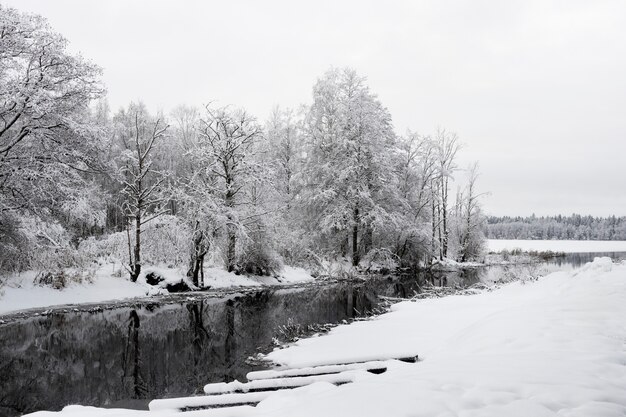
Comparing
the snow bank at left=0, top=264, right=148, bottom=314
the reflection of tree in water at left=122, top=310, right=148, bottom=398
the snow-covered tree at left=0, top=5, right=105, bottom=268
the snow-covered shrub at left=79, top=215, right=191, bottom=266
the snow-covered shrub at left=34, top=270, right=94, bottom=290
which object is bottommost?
the reflection of tree in water at left=122, top=310, right=148, bottom=398

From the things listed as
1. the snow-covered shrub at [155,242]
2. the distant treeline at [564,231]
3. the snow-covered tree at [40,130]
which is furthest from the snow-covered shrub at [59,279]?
the distant treeline at [564,231]

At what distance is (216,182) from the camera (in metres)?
23.9

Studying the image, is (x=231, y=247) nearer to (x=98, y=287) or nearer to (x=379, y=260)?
(x=98, y=287)

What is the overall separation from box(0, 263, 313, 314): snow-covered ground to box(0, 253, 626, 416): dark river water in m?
1.10

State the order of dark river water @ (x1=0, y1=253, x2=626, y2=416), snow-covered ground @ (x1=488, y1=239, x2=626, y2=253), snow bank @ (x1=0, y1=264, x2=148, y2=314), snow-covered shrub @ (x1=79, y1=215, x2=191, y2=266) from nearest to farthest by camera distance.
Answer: dark river water @ (x1=0, y1=253, x2=626, y2=416), snow bank @ (x1=0, y1=264, x2=148, y2=314), snow-covered shrub @ (x1=79, y1=215, x2=191, y2=266), snow-covered ground @ (x1=488, y1=239, x2=626, y2=253)

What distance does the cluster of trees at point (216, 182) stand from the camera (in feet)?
50.1

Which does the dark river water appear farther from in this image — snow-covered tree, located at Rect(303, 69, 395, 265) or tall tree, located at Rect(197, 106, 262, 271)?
snow-covered tree, located at Rect(303, 69, 395, 265)

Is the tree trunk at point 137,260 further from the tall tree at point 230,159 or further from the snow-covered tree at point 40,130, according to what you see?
the tall tree at point 230,159

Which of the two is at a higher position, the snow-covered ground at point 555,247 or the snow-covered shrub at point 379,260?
the snow-covered shrub at point 379,260

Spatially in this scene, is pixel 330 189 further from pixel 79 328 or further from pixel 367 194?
pixel 79 328

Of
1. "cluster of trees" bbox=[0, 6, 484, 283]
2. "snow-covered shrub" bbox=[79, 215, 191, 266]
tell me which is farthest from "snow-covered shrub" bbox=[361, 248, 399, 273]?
"snow-covered shrub" bbox=[79, 215, 191, 266]

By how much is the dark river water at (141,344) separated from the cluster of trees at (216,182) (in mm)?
3418

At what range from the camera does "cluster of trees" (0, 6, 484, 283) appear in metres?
15.3

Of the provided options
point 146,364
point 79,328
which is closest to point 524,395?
point 146,364
